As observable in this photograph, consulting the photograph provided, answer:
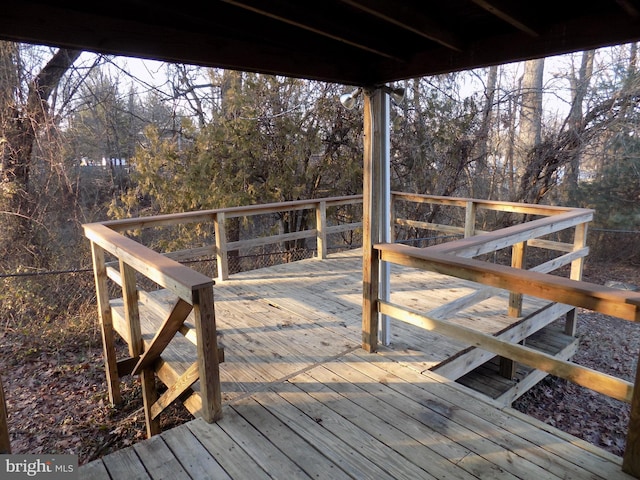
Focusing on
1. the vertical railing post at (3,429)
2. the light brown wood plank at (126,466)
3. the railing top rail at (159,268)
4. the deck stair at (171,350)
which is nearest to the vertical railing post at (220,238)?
the deck stair at (171,350)

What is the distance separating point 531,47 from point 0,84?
839cm

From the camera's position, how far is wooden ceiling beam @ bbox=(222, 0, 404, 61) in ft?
6.24

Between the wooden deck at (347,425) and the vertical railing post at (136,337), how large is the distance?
68 centimetres

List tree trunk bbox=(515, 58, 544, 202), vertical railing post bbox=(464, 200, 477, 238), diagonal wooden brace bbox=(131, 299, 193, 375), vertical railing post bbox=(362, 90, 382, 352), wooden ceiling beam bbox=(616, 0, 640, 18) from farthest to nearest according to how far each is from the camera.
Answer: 1. tree trunk bbox=(515, 58, 544, 202)
2. vertical railing post bbox=(464, 200, 477, 238)
3. vertical railing post bbox=(362, 90, 382, 352)
4. diagonal wooden brace bbox=(131, 299, 193, 375)
5. wooden ceiling beam bbox=(616, 0, 640, 18)

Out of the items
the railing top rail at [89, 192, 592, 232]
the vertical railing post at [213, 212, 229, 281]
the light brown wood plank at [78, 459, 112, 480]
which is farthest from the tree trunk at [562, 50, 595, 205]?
the light brown wood plank at [78, 459, 112, 480]

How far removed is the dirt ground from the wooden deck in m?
1.36

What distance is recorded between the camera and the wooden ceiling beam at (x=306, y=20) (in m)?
1.90

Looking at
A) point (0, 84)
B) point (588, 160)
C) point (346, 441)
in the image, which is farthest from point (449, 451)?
point (588, 160)

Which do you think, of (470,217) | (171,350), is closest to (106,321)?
(171,350)

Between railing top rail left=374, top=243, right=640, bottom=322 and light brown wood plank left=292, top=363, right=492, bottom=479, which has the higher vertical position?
railing top rail left=374, top=243, right=640, bottom=322

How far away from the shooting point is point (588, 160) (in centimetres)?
935

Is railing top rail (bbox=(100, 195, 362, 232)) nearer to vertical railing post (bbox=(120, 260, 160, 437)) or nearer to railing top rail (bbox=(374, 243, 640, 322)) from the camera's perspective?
vertical railing post (bbox=(120, 260, 160, 437))

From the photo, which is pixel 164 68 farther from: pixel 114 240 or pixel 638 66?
pixel 638 66

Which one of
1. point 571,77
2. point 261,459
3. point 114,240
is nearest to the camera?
point 261,459
